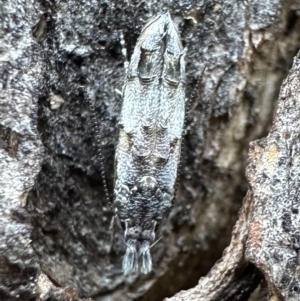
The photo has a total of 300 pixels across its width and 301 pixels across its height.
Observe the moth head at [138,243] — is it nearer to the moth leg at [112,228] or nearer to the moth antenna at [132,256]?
the moth antenna at [132,256]

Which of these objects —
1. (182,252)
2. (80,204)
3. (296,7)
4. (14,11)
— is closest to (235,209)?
(182,252)

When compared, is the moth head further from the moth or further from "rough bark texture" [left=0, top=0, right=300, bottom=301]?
"rough bark texture" [left=0, top=0, right=300, bottom=301]

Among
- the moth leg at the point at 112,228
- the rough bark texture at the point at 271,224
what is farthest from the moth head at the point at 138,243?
the rough bark texture at the point at 271,224

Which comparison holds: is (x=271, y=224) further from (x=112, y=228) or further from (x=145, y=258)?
(x=112, y=228)

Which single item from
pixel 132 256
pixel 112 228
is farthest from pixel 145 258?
pixel 112 228

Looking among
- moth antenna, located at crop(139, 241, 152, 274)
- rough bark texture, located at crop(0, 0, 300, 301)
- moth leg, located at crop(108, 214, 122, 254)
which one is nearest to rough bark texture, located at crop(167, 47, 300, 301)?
rough bark texture, located at crop(0, 0, 300, 301)

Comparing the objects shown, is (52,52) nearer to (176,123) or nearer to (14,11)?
(14,11)

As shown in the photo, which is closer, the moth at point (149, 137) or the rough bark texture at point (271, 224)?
the rough bark texture at point (271, 224)
